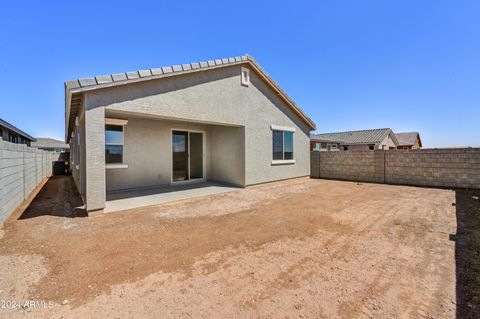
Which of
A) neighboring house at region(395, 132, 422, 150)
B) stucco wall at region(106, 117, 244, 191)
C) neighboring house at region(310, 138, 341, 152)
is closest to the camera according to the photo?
stucco wall at region(106, 117, 244, 191)

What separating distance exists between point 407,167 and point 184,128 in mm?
11447

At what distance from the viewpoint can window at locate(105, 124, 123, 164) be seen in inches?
308

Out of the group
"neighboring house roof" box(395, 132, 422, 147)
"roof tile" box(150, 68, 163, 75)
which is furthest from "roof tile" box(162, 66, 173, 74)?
"neighboring house roof" box(395, 132, 422, 147)

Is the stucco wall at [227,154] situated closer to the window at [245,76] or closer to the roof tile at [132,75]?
the window at [245,76]

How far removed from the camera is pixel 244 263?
318 centimetres

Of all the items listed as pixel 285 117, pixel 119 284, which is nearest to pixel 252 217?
pixel 119 284

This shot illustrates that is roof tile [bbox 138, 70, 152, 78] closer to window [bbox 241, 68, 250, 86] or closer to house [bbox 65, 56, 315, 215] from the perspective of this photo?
house [bbox 65, 56, 315, 215]

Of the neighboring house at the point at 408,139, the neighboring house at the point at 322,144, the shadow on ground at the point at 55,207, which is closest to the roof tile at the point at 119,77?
the shadow on ground at the point at 55,207

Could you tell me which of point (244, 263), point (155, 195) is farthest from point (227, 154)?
point (244, 263)

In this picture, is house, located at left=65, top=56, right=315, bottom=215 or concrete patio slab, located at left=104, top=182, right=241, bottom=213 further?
concrete patio slab, located at left=104, top=182, right=241, bottom=213

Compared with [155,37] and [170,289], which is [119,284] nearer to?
[170,289]

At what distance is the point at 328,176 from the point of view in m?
13.3

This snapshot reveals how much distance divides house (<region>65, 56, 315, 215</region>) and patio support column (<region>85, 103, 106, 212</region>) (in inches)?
0.8

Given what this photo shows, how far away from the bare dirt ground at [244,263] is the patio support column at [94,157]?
1.80ft
